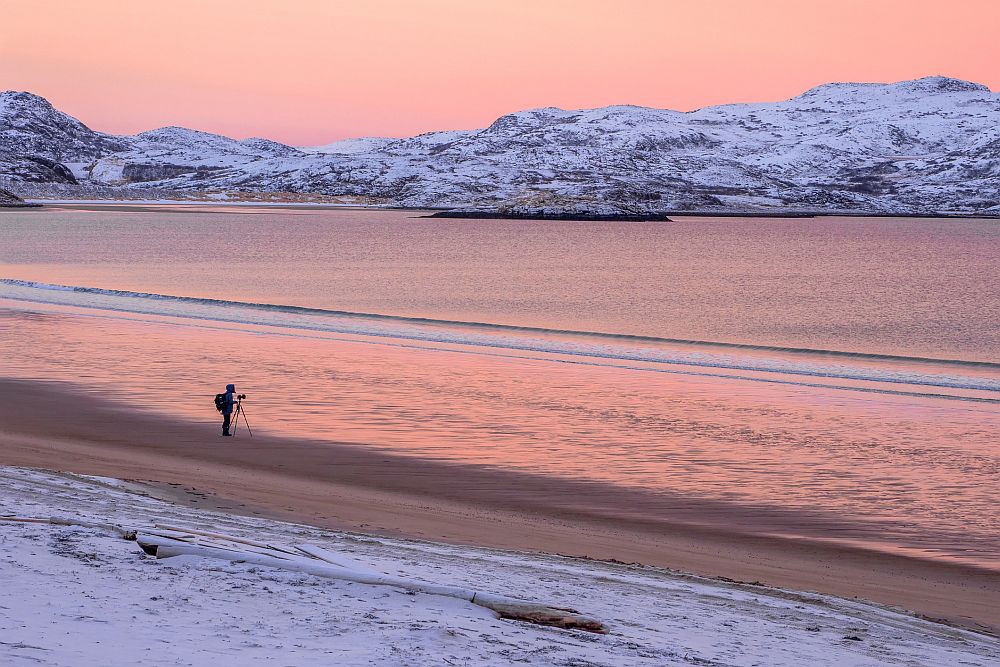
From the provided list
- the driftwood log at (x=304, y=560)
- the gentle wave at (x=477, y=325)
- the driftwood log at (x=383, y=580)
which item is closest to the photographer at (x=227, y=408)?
the driftwood log at (x=304, y=560)

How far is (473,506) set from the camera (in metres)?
15.6

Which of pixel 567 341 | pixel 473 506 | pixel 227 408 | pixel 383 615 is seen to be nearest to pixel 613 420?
pixel 227 408

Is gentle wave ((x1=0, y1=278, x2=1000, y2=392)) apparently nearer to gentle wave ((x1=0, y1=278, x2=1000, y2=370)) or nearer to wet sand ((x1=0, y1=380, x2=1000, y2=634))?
gentle wave ((x1=0, y1=278, x2=1000, y2=370))

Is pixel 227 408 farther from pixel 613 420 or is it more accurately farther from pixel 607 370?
pixel 607 370

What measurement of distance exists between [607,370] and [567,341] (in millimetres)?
9498

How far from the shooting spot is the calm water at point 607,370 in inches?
711

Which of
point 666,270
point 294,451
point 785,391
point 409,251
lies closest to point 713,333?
point 785,391

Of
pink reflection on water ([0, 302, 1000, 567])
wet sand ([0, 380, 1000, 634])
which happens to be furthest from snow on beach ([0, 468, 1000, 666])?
pink reflection on water ([0, 302, 1000, 567])

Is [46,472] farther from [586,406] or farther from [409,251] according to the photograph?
[409,251]

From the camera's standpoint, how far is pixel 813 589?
38.9 feet

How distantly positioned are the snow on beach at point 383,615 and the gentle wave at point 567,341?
22.9 m

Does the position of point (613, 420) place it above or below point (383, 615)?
above

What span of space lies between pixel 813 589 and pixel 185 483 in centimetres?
849

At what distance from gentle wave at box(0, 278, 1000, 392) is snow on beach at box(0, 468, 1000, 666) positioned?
900 inches
